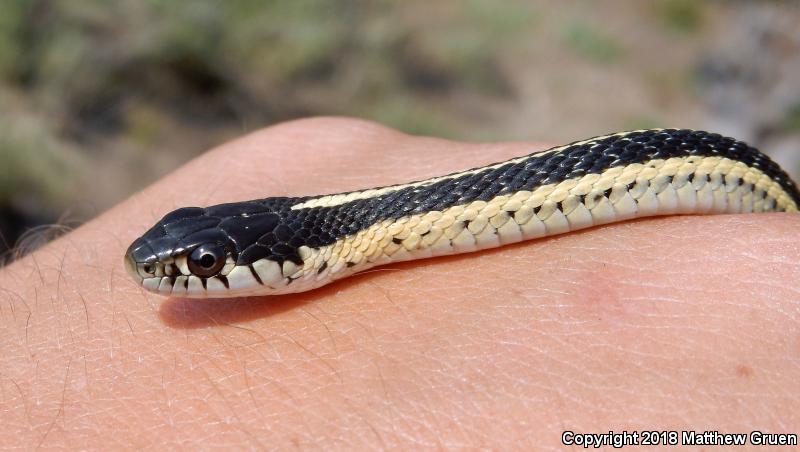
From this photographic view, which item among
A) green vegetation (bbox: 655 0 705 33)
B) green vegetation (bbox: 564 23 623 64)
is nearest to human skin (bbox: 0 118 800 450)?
green vegetation (bbox: 564 23 623 64)

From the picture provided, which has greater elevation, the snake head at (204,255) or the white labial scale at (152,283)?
the snake head at (204,255)

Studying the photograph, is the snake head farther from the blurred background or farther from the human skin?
the blurred background

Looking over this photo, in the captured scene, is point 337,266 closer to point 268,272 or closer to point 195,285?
point 268,272

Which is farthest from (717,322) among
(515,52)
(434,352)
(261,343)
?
(515,52)

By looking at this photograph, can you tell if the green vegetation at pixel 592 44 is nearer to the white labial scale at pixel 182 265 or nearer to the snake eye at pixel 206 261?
the snake eye at pixel 206 261

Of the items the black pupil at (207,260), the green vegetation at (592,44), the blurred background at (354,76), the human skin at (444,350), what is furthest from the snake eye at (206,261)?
the green vegetation at (592,44)

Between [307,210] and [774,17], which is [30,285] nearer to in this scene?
[307,210]

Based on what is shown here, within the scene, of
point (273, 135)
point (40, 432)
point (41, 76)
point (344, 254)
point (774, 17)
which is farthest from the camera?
point (774, 17)
